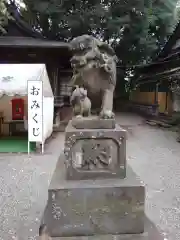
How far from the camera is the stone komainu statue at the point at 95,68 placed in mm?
2859

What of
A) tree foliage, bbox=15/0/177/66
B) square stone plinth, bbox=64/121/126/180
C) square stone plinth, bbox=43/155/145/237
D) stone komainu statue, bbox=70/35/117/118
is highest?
tree foliage, bbox=15/0/177/66

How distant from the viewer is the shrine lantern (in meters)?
11.4

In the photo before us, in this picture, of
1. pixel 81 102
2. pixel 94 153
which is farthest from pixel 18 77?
pixel 94 153

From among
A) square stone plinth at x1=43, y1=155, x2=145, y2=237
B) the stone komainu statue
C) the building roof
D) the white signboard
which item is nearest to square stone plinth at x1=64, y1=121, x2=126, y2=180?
square stone plinth at x1=43, y1=155, x2=145, y2=237

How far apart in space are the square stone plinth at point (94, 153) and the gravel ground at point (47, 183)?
4.41 ft

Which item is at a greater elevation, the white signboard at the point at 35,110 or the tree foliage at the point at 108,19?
the tree foliage at the point at 108,19

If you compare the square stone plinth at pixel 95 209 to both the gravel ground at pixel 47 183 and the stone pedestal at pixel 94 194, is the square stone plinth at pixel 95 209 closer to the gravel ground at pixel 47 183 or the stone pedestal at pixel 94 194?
the stone pedestal at pixel 94 194

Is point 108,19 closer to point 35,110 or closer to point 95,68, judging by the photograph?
point 35,110

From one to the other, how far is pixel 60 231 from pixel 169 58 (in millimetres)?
13644

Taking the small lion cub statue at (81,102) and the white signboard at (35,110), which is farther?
the white signboard at (35,110)

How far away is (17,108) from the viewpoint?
38.0 ft

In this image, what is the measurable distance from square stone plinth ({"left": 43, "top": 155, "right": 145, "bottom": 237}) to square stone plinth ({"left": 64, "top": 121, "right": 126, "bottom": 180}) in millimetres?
145

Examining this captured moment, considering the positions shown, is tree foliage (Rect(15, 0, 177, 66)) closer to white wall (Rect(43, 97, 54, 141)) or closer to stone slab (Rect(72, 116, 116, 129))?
white wall (Rect(43, 97, 54, 141))

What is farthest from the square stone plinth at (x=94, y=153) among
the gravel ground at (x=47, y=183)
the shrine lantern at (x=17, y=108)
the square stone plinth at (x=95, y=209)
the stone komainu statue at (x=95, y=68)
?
the shrine lantern at (x=17, y=108)
